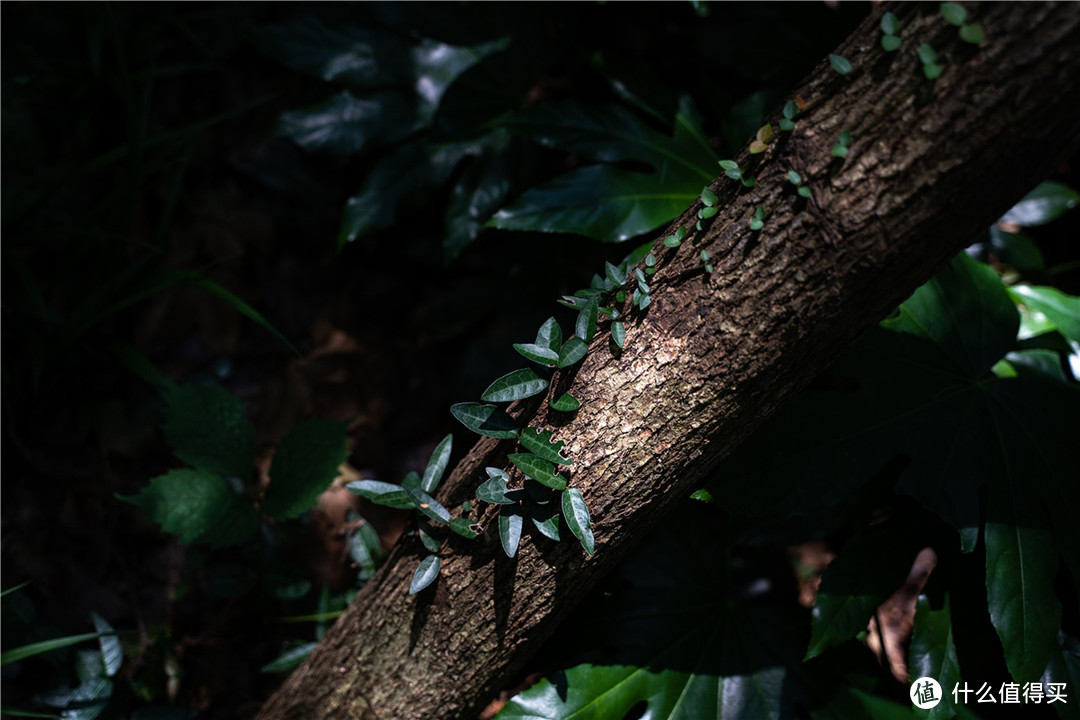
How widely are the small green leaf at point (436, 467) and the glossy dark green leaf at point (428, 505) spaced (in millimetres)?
28

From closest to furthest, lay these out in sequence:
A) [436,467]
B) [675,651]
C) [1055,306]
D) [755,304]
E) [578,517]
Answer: [755,304] → [578,517] → [436,467] → [675,651] → [1055,306]

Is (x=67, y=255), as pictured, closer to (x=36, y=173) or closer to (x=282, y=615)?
(x=36, y=173)

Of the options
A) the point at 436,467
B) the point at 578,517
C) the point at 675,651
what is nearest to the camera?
the point at 578,517

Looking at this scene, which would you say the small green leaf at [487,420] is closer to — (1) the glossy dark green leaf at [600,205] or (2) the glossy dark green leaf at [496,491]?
(2) the glossy dark green leaf at [496,491]

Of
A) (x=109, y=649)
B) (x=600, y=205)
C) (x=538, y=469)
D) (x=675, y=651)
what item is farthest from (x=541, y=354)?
(x=109, y=649)

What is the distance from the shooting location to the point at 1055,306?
5.40 ft

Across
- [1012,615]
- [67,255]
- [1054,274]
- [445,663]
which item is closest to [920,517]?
[1012,615]

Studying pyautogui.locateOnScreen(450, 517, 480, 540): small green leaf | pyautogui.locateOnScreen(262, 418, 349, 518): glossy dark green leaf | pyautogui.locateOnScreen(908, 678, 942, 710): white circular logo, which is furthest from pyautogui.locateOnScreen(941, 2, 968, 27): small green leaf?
pyautogui.locateOnScreen(262, 418, 349, 518): glossy dark green leaf

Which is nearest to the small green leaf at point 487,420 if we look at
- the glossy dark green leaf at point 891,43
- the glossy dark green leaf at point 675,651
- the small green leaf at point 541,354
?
the small green leaf at point 541,354

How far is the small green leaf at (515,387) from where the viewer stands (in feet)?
3.36

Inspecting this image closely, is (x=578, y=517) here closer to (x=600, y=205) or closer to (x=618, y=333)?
(x=618, y=333)

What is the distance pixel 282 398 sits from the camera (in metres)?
2.00

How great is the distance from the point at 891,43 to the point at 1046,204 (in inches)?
66.1

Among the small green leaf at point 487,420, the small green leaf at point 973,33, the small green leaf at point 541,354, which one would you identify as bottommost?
the small green leaf at point 487,420
